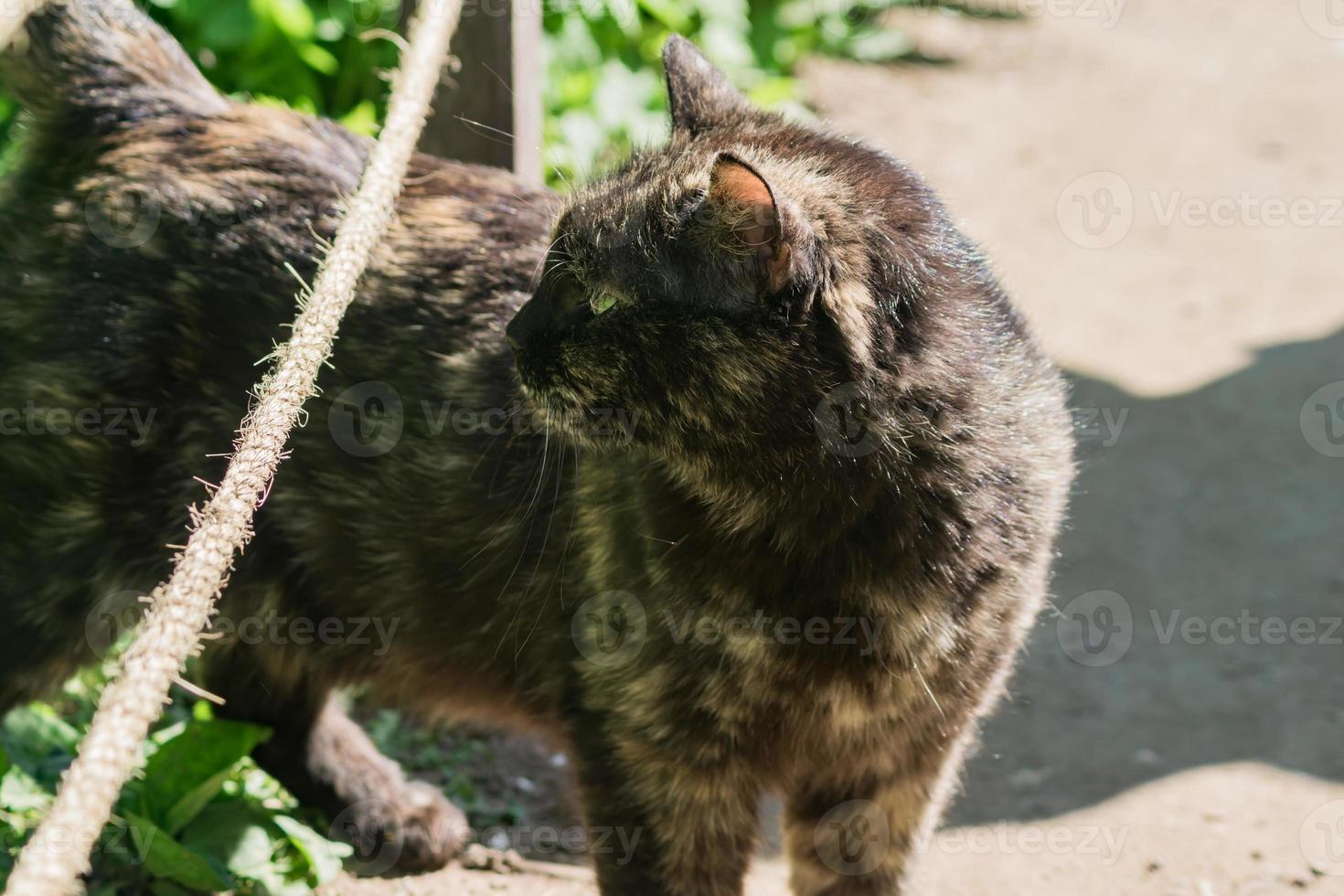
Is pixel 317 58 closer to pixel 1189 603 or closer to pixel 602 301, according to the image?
pixel 602 301

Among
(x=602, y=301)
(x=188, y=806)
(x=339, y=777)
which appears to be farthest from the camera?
(x=339, y=777)

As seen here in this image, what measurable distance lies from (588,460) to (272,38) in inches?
123

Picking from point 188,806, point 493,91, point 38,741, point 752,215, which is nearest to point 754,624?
point 752,215

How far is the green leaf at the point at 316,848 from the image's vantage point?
10.5ft

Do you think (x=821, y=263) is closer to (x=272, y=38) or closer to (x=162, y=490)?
(x=162, y=490)

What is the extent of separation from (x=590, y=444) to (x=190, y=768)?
146cm

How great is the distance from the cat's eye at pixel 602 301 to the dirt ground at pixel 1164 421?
1.14 metres

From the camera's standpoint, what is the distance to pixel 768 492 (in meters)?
2.38

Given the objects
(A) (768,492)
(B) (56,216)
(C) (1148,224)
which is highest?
(B) (56,216)

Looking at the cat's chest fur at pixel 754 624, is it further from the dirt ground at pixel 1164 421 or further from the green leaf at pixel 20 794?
the green leaf at pixel 20 794

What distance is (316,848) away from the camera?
3244 millimetres

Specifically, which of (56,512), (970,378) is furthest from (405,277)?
(970,378)

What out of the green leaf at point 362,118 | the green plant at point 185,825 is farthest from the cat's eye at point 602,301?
the green leaf at point 362,118

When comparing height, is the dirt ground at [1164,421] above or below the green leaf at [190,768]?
below
